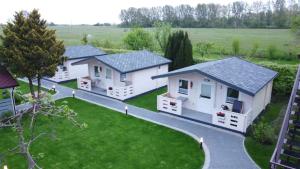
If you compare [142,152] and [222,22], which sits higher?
[222,22]

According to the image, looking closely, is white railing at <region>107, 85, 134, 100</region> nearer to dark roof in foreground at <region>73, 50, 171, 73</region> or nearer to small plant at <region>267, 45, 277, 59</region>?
dark roof in foreground at <region>73, 50, 171, 73</region>

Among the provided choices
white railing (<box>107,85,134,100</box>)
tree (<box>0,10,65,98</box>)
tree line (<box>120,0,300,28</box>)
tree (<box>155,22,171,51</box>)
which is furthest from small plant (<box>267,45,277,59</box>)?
tree (<box>0,10,65,98</box>)

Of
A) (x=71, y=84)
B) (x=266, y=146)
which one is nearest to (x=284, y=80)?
(x=266, y=146)

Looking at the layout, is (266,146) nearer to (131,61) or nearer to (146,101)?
(146,101)

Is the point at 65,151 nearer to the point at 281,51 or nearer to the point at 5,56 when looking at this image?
the point at 5,56

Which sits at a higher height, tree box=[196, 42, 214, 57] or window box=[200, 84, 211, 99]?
tree box=[196, 42, 214, 57]

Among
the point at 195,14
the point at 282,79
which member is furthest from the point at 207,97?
the point at 195,14

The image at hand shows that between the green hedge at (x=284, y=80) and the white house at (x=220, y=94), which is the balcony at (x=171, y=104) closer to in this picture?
the white house at (x=220, y=94)
